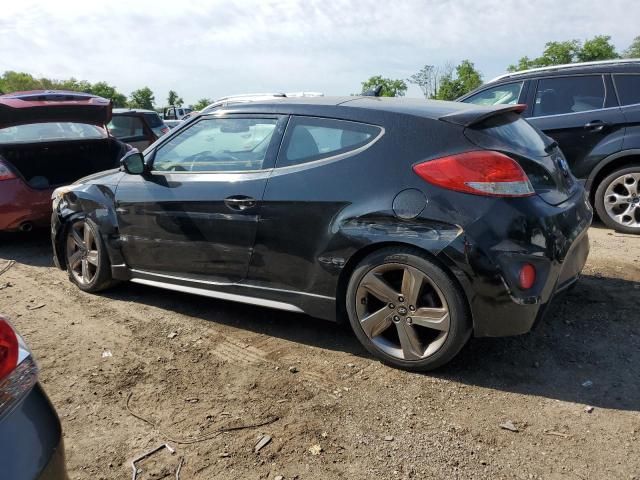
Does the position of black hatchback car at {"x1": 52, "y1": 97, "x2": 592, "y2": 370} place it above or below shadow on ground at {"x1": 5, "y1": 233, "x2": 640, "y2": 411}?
above

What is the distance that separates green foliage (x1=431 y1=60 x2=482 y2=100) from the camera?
37.7 meters

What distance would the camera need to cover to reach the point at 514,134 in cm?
343

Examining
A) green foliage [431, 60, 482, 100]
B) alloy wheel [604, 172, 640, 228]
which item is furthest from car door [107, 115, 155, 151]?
green foliage [431, 60, 482, 100]

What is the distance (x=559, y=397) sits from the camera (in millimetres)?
3037

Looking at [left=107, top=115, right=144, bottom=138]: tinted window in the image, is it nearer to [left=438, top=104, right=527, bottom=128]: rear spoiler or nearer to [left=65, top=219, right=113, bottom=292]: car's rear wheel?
[left=65, top=219, right=113, bottom=292]: car's rear wheel

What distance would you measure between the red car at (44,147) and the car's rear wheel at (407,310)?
4307 mm

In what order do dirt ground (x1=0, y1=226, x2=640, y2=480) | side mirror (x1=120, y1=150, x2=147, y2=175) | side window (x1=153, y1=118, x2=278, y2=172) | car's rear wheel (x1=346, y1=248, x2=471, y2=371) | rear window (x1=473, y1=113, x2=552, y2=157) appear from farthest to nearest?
side mirror (x1=120, y1=150, x2=147, y2=175), side window (x1=153, y1=118, x2=278, y2=172), rear window (x1=473, y1=113, x2=552, y2=157), car's rear wheel (x1=346, y1=248, x2=471, y2=371), dirt ground (x1=0, y1=226, x2=640, y2=480)

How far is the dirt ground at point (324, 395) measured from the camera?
2582mm

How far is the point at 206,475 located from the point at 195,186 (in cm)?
203

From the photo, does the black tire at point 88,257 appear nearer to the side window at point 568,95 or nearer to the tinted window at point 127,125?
the side window at point 568,95

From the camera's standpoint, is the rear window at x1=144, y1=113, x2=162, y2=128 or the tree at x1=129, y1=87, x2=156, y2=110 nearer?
the rear window at x1=144, y1=113, x2=162, y2=128

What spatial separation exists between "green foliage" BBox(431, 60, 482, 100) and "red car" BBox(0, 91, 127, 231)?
33088 millimetres

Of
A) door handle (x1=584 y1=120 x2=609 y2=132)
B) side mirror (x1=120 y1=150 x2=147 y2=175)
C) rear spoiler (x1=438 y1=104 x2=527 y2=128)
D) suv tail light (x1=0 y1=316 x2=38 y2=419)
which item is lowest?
suv tail light (x1=0 y1=316 x2=38 y2=419)

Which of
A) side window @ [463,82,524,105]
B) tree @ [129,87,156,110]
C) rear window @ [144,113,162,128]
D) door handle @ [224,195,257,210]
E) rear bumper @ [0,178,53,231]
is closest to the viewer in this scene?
door handle @ [224,195,257,210]
